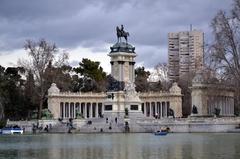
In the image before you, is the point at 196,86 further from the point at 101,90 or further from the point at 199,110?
the point at 101,90

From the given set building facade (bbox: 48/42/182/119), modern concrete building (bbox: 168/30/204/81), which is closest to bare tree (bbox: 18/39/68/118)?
building facade (bbox: 48/42/182/119)

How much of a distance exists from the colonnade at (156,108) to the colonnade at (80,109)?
305 inches

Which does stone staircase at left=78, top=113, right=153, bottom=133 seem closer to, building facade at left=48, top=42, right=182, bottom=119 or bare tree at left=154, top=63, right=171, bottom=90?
building facade at left=48, top=42, right=182, bottom=119

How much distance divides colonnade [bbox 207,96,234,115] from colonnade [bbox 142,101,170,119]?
913cm

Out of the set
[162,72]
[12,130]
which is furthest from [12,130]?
[162,72]

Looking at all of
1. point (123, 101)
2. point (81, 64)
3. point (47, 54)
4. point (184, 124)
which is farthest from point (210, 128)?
point (81, 64)

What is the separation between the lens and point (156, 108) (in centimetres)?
10962

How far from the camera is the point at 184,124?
80938 millimetres

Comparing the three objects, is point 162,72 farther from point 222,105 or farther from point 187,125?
point 187,125

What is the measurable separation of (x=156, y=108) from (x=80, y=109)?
1322 cm

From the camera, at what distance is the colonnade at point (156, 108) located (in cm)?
10725

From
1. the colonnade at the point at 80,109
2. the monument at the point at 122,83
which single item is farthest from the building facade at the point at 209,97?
the colonnade at the point at 80,109

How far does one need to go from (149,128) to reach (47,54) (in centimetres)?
2837

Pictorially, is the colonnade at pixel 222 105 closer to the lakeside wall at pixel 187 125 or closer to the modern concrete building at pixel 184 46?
the lakeside wall at pixel 187 125
